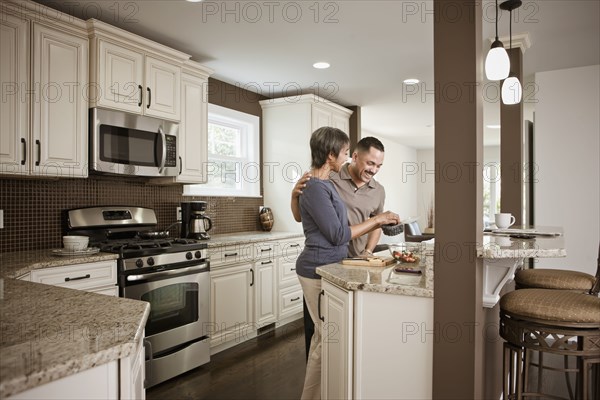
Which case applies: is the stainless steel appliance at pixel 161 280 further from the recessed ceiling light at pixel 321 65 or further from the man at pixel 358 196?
the recessed ceiling light at pixel 321 65

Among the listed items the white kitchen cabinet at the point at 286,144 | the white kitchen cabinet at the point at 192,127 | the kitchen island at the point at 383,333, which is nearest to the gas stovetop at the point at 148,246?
the white kitchen cabinet at the point at 192,127

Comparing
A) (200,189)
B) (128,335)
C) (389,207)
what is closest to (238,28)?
(200,189)

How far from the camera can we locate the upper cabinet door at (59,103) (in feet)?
8.33

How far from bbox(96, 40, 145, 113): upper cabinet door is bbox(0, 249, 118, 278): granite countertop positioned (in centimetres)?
100

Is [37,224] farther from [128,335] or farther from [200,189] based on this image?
[128,335]

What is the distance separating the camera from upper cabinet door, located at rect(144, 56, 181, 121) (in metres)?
3.13

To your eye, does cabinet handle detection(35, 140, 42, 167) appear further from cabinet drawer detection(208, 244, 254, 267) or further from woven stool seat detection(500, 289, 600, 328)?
woven stool seat detection(500, 289, 600, 328)

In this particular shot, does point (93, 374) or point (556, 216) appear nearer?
point (93, 374)

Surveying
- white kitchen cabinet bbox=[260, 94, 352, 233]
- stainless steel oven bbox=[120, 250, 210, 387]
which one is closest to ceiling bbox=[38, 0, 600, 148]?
white kitchen cabinet bbox=[260, 94, 352, 233]

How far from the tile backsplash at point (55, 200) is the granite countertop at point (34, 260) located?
137mm

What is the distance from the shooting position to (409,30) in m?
3.17

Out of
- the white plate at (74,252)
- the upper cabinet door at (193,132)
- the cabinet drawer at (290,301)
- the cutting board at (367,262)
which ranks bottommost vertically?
the cabinet drawer at (290,301)

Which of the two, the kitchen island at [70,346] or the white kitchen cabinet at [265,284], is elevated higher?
the kitchen island at [70,346]

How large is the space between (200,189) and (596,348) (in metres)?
3.33
